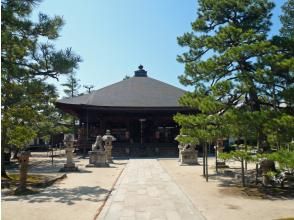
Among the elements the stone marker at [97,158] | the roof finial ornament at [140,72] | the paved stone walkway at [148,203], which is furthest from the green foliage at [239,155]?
the roof finial ornament at [140,72]

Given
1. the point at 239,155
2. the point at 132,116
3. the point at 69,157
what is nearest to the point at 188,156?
the point at 69,157

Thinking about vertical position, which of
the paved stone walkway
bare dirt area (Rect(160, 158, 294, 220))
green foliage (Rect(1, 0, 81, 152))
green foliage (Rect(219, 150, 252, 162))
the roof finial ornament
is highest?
the roof finial ornament

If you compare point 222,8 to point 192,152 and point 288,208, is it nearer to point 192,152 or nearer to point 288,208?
point 288,208

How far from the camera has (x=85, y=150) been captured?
30.9m

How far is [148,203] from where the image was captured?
31.5 feet


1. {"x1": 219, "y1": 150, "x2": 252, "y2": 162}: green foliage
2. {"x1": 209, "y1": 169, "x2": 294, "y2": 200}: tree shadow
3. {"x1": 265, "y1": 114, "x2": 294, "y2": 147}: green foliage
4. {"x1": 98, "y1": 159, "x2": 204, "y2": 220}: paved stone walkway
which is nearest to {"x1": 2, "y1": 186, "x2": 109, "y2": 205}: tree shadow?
{"x1": 98, "y1": 159, "x2": 204, "y2": 220}: paved stone walkway

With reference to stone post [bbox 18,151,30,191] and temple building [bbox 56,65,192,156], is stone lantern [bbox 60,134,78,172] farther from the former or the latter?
temple building [bbox 56,65,192,156]

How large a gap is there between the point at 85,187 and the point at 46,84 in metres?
3.94

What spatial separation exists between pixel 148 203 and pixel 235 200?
2.48 m

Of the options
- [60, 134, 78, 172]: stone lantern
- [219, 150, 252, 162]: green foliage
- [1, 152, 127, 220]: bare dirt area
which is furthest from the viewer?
[60, 134, 78, 172]: stone lantern

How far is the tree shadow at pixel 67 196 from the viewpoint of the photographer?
10.2 metres

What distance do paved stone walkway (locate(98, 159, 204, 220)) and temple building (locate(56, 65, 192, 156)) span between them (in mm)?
17679

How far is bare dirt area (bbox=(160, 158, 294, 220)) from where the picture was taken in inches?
330

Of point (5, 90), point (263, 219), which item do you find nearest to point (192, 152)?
point (5, 90)
